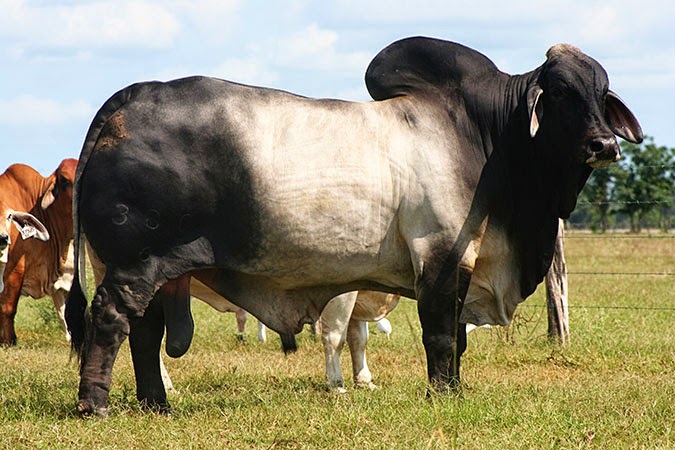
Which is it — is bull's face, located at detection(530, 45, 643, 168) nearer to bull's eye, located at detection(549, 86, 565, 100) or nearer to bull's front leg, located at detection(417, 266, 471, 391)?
bull's eye, located at detection(549, 86, 565, 100)

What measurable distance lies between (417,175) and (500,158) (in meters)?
0.53

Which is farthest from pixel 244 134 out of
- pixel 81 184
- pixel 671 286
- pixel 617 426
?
pixel 671 286

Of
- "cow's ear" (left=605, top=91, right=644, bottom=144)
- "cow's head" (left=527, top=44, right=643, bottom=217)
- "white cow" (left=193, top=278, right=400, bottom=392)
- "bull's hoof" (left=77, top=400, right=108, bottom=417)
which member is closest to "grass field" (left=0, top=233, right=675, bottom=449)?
"bull's hoof" (left=77, top=400, right=108, bottom=417)

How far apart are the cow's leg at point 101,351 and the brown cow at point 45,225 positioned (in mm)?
5228

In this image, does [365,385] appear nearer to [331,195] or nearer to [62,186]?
[331,195]

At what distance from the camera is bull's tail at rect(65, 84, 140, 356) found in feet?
18.7

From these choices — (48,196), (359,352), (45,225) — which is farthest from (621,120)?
(45,225)

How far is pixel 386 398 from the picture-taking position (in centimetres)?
596

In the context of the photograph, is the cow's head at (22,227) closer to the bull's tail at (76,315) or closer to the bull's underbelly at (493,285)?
the bull's tail at (76,315)

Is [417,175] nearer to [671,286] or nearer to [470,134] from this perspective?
[470,134]

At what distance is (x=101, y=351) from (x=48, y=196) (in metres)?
5.59

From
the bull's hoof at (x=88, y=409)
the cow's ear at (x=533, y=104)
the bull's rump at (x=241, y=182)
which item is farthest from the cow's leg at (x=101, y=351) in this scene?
the cow's ear at (x=533, y=104)

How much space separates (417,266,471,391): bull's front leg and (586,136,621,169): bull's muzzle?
3.10 ft

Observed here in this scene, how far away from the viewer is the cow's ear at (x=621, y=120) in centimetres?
589
